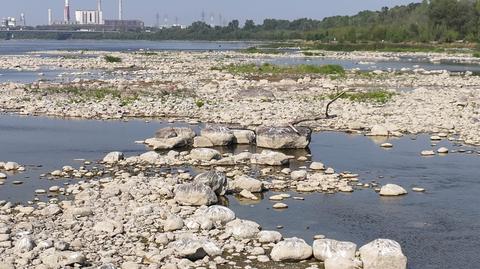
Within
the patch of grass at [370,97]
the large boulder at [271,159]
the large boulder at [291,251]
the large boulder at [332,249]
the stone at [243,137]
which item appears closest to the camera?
the large boulder at [332,249]

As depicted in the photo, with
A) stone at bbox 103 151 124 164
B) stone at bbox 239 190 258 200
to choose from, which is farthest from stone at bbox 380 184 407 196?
stone at bbox 103 151 124 164

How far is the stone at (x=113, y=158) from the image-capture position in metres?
19.9

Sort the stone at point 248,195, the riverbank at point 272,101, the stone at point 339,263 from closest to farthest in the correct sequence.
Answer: the stone at point 339,263 < the stone at point 248,195 < the riverbank at point 272,101

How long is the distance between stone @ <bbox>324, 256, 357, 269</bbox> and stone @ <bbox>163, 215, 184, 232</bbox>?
3345mm

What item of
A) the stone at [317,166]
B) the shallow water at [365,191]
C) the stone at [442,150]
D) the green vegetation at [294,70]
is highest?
the green vegetation at [294,70]

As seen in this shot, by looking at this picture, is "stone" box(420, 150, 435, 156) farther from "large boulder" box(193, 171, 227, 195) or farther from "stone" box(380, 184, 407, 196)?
"large boulder" box(193, 171, 227, 195)

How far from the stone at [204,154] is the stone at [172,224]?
6638 millimetres

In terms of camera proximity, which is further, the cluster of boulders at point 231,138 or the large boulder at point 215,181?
the cluster of boulders at point 231,138

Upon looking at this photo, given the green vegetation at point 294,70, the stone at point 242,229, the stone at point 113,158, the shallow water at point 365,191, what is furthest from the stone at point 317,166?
the green vegetation at point 294,70

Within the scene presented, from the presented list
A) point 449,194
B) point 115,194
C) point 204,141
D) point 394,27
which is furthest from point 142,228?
point 394,27

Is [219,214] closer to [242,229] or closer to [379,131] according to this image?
[242,229]

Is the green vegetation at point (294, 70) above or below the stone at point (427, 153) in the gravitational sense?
above

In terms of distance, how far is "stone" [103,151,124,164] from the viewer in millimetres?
19891

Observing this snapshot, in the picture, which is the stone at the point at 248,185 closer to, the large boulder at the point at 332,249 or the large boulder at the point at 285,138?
the large boulder at the point at 332,249
